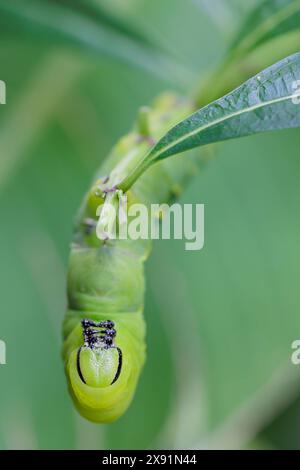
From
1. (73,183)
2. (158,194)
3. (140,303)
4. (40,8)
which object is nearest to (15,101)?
(73,183)

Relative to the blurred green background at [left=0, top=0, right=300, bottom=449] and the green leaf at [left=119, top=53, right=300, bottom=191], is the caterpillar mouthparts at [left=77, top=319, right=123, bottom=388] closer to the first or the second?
the green leaf at [left=119, top=53, right=300, bottom=191]

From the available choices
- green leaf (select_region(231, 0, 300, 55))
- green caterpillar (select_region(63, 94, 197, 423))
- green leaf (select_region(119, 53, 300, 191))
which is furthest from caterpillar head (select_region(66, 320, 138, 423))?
green leaf (select_region(231, 0, 300, 55))

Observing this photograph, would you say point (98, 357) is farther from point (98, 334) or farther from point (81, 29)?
point (81, 29)

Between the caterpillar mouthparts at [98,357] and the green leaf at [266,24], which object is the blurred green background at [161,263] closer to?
the green leaf at [266,24]

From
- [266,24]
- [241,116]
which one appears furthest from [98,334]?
[266,24]

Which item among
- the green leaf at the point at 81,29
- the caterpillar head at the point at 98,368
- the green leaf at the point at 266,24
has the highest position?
the green leaf at the point at 81,29

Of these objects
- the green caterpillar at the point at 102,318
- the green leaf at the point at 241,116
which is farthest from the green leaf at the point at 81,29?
the green leaf at the point at 241,116
